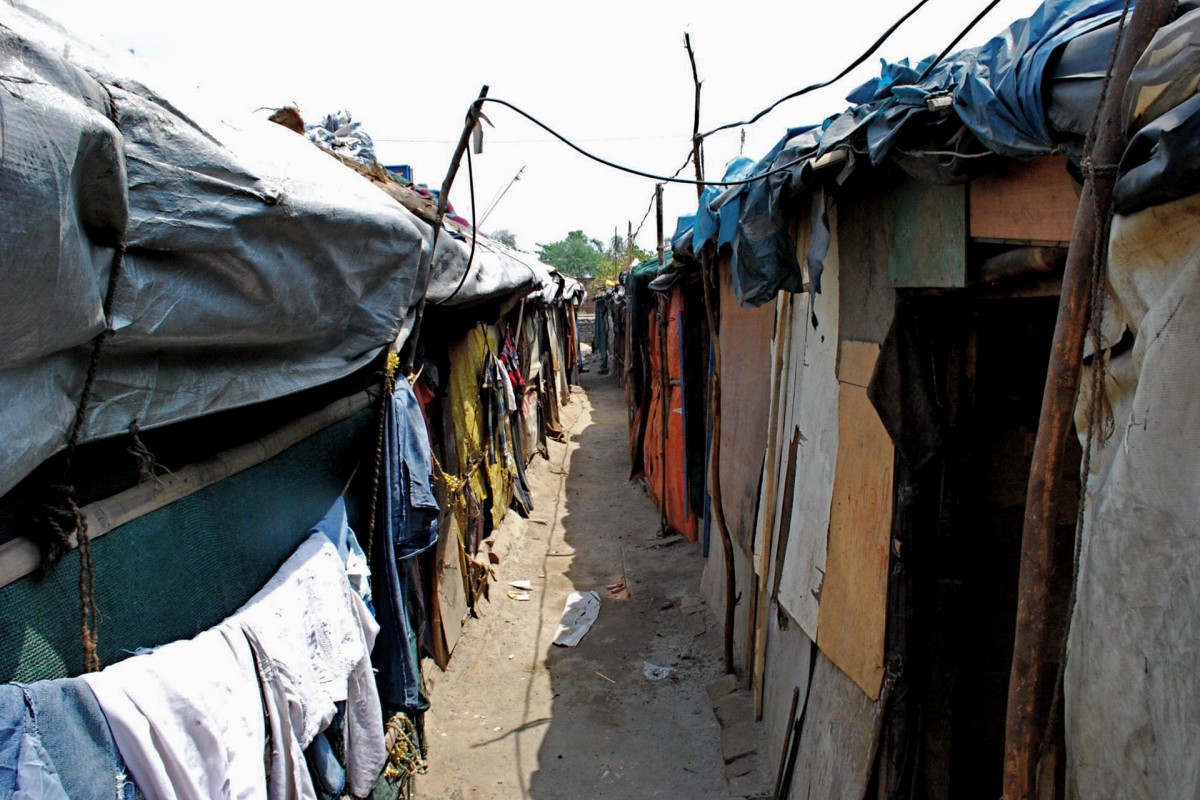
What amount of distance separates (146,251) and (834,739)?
3.46 m

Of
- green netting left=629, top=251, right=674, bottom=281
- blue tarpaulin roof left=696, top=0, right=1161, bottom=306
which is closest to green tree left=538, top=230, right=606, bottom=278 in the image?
green netting left=629, top=251, right=674, bottom=281

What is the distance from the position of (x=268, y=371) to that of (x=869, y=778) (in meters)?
2.89

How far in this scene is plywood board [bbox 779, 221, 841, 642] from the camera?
386 cm

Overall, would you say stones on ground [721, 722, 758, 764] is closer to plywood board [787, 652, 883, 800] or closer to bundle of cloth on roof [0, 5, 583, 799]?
plywood board [787, 652, 883, 800]

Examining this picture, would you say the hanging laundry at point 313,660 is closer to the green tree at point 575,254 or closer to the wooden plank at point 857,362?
the wooden plank at point 857,362

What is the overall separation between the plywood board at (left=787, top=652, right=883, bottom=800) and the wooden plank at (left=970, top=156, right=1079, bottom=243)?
199 cm

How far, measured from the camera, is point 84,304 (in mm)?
1300

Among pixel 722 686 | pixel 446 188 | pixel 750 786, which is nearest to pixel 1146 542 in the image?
pixel 446 188

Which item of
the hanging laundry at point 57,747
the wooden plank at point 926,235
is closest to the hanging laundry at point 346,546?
the hanging laundry at point 57,747

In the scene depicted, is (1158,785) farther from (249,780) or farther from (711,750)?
(711,750)

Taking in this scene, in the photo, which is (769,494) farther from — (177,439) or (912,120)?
(177,439)

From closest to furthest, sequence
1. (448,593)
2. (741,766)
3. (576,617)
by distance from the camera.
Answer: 1. (741,766)
2. (448,593)
3. (576,617)

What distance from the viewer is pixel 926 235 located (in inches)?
118

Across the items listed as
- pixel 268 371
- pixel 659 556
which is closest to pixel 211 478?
pixel 268 371
